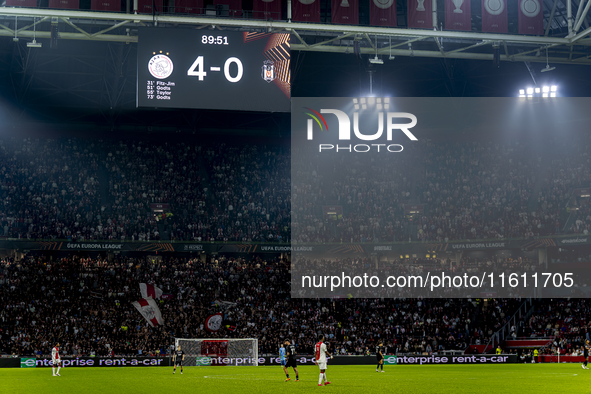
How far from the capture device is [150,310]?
44344 mm

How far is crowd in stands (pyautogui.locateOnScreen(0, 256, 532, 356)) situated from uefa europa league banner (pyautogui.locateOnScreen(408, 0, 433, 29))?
77.6 feet

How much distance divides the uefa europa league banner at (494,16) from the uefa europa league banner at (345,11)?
6.06 m

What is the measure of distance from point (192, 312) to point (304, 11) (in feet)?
83.1

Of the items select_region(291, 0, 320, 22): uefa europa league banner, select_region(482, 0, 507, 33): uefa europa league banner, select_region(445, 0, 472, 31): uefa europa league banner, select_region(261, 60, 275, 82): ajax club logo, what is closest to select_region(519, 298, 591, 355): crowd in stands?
select_region(482, 0, 507, 33): uefa europa league banner

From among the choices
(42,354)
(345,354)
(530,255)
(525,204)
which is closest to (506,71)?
(525,204)

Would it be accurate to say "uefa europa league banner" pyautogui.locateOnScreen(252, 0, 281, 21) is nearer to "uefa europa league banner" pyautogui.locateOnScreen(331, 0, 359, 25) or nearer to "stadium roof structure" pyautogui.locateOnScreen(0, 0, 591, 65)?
"stadium roof structure" pyautogui.locateOnScreen(0, 0, 591, 65)

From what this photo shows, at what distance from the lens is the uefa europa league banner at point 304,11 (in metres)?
27.6

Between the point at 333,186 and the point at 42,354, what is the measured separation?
25.7 metres

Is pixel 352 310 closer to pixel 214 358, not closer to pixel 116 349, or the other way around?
pixel 214 358

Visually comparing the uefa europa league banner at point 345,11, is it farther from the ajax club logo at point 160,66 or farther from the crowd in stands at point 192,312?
the crowd in stands at point 192,312

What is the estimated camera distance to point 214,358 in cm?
3944

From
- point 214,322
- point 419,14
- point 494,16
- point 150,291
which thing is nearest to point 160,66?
point 419,14

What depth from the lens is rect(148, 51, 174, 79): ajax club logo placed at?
930 inches

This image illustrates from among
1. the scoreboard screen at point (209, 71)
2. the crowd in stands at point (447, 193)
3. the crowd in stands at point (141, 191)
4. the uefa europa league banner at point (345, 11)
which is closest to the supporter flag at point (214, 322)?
the crowd in stands at point (141, 191)
